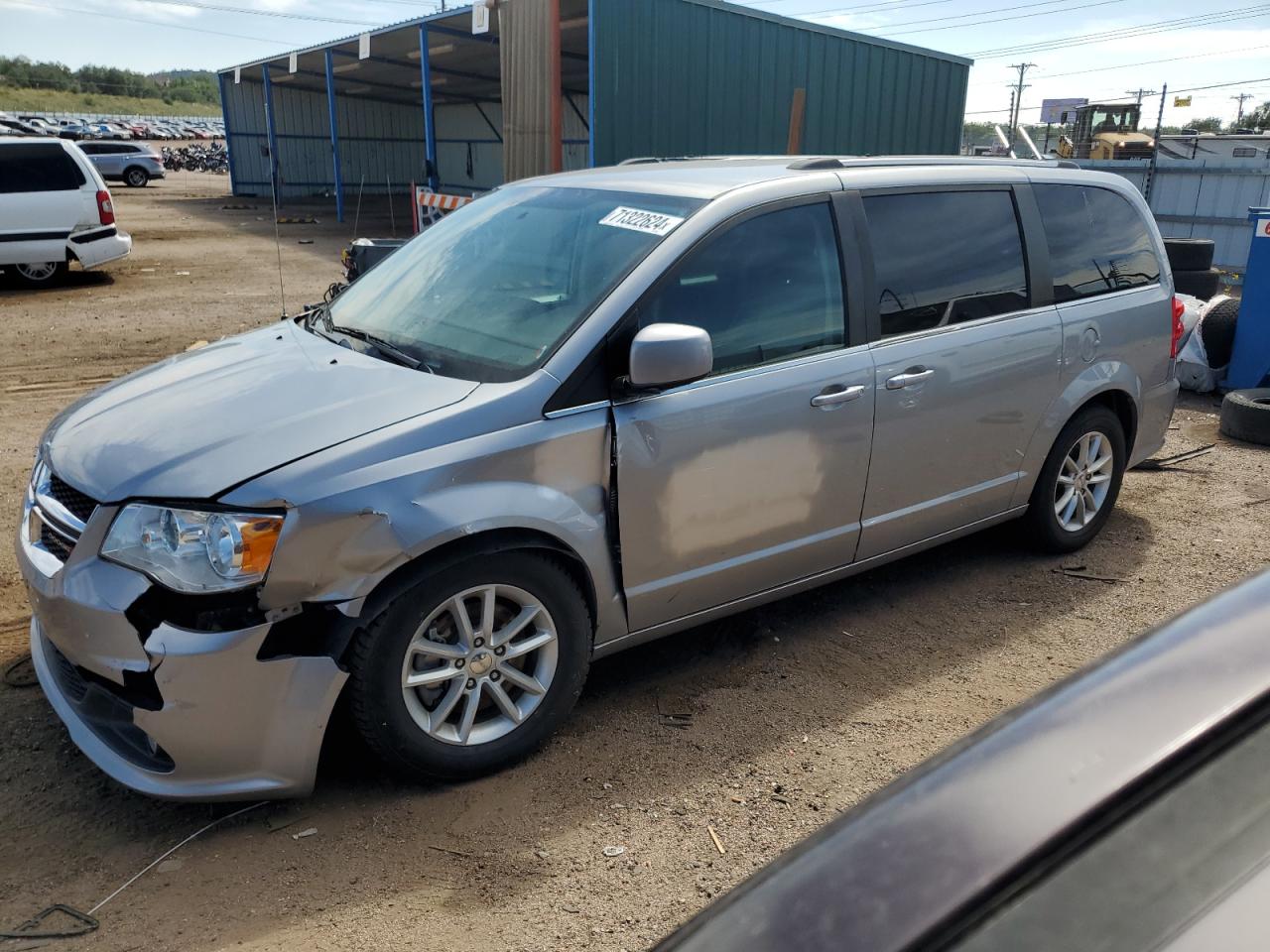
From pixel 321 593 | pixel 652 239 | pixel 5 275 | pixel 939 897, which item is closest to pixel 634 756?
pixel 321 593

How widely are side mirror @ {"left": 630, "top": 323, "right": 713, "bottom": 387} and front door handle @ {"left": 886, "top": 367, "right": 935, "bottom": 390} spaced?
98 cm

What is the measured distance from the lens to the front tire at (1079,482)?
4.51 m

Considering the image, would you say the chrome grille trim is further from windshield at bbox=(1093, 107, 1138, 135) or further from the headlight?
windshield at bbox=(1093, 107, 1138, 135)

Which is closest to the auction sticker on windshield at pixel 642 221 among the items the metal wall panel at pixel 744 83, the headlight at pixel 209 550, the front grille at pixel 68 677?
the headlight at pixel 209 550

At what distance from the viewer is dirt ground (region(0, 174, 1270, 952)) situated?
Result: 2521 millimetres

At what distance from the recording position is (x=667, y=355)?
2.96 meters

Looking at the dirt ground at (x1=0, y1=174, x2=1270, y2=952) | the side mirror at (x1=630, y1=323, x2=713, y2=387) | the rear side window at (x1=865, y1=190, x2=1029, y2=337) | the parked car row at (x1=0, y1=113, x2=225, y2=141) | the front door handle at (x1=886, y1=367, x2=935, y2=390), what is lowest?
the dirt ground at (x1=0, y1=174, x2=1270, y2=952)

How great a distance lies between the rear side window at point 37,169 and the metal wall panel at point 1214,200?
1385 cm

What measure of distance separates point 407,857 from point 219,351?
2040mm

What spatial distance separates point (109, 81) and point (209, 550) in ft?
→ 414

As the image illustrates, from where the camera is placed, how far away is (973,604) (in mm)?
4301

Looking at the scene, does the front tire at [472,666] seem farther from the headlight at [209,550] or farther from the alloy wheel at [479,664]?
the headlight at [209,550]

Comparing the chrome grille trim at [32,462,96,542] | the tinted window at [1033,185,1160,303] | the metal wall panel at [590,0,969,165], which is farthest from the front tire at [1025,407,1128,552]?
the metal wall panel at [590,0,969,165]

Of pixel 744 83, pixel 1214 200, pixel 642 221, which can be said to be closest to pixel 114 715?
pixel 642 221
